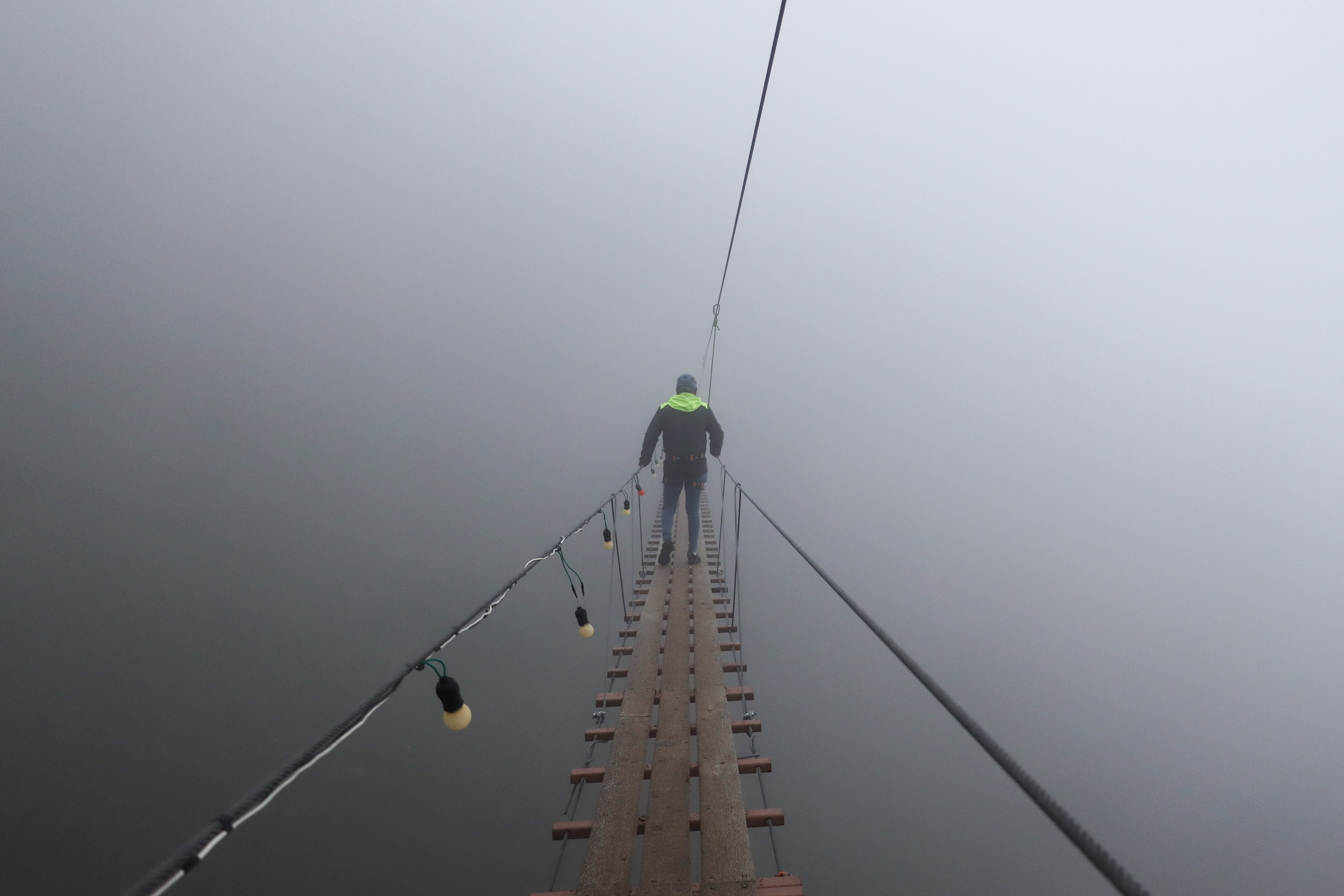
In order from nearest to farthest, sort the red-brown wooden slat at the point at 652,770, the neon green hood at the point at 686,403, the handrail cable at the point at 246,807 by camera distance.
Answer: the handrail cable at the point at 246,807 → the red-brown wooden slat at the point at 652,770 → the neon green hood at the point at 686,403

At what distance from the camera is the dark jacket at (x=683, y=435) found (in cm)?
368

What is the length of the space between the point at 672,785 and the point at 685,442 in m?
2.27

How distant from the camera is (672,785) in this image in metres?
1.88

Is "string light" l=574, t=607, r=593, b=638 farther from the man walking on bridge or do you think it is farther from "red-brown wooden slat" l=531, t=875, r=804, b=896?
the man walking on bridge

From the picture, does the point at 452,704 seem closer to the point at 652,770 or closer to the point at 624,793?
the point at 624,793

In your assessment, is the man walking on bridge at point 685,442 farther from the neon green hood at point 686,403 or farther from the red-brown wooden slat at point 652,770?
the red-brown wooden slat at point 652,770

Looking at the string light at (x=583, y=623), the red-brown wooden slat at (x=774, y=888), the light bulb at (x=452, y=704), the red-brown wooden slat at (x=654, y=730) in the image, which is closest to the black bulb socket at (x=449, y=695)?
the light bulb at (x=452, y=704)

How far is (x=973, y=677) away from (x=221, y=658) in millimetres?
35171

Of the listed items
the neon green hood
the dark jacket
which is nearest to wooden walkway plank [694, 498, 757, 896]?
the dark jacket

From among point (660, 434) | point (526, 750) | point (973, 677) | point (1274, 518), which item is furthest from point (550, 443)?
point (1274, 518)

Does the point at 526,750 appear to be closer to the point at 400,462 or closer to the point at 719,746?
the point at 719,746

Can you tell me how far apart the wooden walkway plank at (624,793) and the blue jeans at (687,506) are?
1294 mm

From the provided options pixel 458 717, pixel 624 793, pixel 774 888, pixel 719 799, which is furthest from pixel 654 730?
pixel 458 717

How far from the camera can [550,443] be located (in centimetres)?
3734
